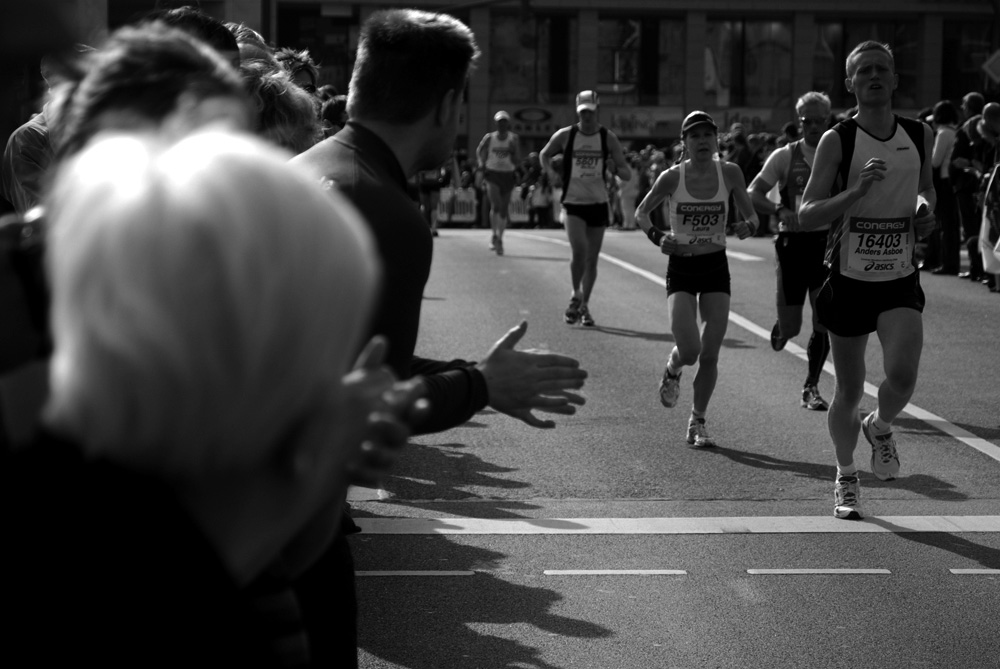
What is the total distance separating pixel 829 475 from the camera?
7918 millimetres

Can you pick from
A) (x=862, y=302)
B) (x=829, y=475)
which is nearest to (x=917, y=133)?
(x=862, y=302)

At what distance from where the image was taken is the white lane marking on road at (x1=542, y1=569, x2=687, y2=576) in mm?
5906

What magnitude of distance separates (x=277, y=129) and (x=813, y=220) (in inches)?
127

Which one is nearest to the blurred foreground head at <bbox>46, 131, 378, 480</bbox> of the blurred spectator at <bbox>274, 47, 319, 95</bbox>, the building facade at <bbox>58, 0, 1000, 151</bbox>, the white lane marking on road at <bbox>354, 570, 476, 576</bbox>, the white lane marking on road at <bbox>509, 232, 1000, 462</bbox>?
the white lane marking on road at <bbox>354, 570, 476, 576</bbox>

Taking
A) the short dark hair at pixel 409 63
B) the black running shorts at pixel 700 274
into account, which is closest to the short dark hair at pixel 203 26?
the short dark hair at pixel 409 63

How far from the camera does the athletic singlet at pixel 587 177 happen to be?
14453mm

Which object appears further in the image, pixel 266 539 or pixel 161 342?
pixel 266 539

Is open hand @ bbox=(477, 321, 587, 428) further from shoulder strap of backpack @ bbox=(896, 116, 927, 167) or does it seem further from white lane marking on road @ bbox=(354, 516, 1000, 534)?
shoulder strap of backpack @ bbox=(896, 116, 927, 167)

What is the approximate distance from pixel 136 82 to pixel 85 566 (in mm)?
616

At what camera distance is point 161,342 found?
4.33 feet

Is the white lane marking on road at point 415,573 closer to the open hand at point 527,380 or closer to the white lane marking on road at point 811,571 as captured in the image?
the white lane marking on road at point 811,571

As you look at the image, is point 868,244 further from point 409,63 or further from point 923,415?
point 409,63

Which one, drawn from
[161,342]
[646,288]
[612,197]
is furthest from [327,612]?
[612,197]

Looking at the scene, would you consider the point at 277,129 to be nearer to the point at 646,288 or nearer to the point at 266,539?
the point at 266,539
